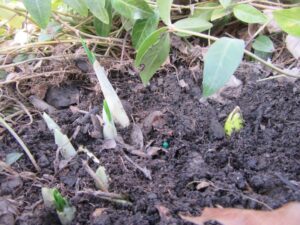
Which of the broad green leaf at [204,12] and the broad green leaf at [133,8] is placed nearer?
the broad green leaf at [133,8]

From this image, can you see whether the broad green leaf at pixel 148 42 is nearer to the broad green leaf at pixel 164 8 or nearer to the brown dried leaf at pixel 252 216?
the broad green leaf at pixel 164 8

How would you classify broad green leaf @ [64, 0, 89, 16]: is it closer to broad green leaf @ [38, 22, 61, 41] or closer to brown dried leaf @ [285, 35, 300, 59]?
broad green leaf @ [38, 22, 61, 41]

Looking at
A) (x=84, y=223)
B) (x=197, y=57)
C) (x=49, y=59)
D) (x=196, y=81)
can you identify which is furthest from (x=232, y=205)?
(x=49, y=59)

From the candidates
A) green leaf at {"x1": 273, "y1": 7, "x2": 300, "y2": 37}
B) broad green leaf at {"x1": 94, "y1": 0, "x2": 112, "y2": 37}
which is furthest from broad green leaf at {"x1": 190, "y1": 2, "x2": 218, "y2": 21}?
green leaf at {"x1": 273, "y1": 7, "x2": 300, "y2": 37}

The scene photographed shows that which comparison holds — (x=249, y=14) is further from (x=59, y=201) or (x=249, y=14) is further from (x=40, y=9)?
(x=59, y=201)

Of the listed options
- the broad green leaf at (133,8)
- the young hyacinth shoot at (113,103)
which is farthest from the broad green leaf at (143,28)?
the young hyacinth shoot at (113,103)

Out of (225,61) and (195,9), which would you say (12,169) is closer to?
(225,61)

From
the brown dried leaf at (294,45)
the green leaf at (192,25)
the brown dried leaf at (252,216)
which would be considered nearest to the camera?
the brown dried leaf at (252,216)
